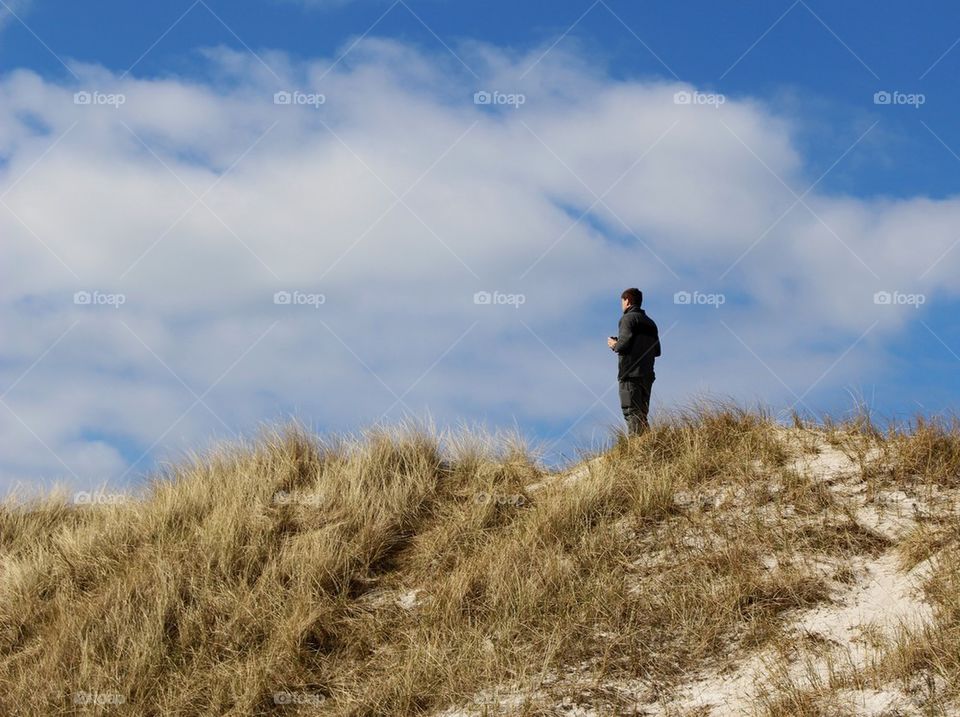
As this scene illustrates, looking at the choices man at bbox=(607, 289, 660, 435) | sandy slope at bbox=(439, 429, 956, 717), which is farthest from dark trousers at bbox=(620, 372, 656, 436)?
sandy slope at bbox=(439, 429, 956, 717)

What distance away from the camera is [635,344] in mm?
11859

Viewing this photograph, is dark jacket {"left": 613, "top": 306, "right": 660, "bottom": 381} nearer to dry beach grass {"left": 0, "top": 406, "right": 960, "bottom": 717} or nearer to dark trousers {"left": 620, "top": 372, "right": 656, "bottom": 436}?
dark trousers {"left": 620, "top": 372, "right": 656, "bottom": 436}

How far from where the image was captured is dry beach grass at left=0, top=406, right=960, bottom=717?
795cm

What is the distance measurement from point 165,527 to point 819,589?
7405mm

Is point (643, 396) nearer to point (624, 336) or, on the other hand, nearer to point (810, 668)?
point (624, 336)

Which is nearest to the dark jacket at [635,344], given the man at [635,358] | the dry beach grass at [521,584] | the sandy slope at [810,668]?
the man at [635,358]

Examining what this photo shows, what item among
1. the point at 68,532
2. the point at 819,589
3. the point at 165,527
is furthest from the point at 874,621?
the point at 68,532

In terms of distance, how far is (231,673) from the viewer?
883 cm

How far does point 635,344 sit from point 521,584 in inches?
155

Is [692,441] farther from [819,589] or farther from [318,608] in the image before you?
[318,608]

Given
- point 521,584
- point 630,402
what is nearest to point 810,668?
point 521,584

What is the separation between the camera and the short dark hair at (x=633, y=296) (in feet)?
39.7

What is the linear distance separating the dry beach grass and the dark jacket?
87 cm

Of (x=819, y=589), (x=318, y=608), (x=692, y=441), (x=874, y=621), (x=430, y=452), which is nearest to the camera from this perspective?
(x=874, y=621)
